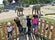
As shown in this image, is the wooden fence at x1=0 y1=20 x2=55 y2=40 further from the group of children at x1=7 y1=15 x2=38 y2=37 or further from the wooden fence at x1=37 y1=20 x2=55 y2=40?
the group of children at x1=7 y1=15 x2=38 y2=37

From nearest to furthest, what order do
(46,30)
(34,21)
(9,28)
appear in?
(9,28) < (34,21) < (46,30)

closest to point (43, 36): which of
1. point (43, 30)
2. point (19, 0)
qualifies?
point (43, 30)

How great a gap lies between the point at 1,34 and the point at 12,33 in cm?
101

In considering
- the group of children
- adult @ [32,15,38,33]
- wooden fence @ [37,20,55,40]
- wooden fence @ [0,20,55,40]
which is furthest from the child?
wooden fence @ [37,20,55,40]

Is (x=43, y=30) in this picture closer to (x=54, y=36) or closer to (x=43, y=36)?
(x=43, y=36)

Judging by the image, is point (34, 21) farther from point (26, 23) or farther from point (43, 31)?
point (43, 31)

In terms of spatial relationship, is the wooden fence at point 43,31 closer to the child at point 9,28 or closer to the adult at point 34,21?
the child at point 9,28

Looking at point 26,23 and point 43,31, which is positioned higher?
point 26,23

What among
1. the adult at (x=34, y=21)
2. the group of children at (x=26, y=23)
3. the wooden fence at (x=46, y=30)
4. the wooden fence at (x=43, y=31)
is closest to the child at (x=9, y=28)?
the wooden fence at (x=43, y=31)

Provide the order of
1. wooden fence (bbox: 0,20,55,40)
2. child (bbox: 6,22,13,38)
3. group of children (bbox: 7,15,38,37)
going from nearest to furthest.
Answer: wooden fence (bbox: 0,20,55,40), child (bbox: 6,22,13,38), group of children (bbox: 7,15,38,37)

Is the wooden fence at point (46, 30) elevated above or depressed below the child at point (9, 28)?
below

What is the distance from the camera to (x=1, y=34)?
9.47 m

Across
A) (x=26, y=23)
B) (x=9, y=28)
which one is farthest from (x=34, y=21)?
(x=9, y=28)

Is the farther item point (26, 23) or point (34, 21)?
point (26, 23)
